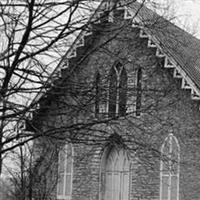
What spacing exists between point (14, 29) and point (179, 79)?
41.7ft

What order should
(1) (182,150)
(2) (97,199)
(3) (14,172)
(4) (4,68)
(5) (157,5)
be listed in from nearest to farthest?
(4) (4,68)
(5) (157,5)
(3) (14,172)
(1) (182,150)
(2) (97,199)

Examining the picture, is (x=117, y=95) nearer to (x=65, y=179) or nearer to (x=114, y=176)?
(x=114, y=176)

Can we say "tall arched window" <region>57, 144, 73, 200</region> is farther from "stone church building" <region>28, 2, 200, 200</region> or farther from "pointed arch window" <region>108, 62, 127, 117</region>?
"pointed arch window" <region>108, 62, 127, 117</region>

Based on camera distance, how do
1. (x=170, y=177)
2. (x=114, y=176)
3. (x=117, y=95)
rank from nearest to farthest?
(x=117, y=95) < (x=170, y=177) < (x=114, y=176)

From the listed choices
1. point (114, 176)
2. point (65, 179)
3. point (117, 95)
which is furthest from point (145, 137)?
point (117, 95)

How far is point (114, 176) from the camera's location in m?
22.8

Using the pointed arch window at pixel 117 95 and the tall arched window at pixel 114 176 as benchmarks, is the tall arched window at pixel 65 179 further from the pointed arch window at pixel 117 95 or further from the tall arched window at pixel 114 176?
the pointed arch window at pixel 117 95

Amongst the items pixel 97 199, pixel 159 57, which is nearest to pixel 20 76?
pixel 159 57

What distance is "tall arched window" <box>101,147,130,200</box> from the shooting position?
2238 centimetres

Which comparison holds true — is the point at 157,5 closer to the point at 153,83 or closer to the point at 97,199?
the point at 153,83

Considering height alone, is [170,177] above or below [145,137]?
below

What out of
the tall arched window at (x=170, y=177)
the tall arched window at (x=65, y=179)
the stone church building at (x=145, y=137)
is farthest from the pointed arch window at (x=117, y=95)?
the tall arched window at (x=65, y=179)

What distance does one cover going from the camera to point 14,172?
696 inches

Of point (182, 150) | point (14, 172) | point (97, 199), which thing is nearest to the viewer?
→ point (14, 172)
